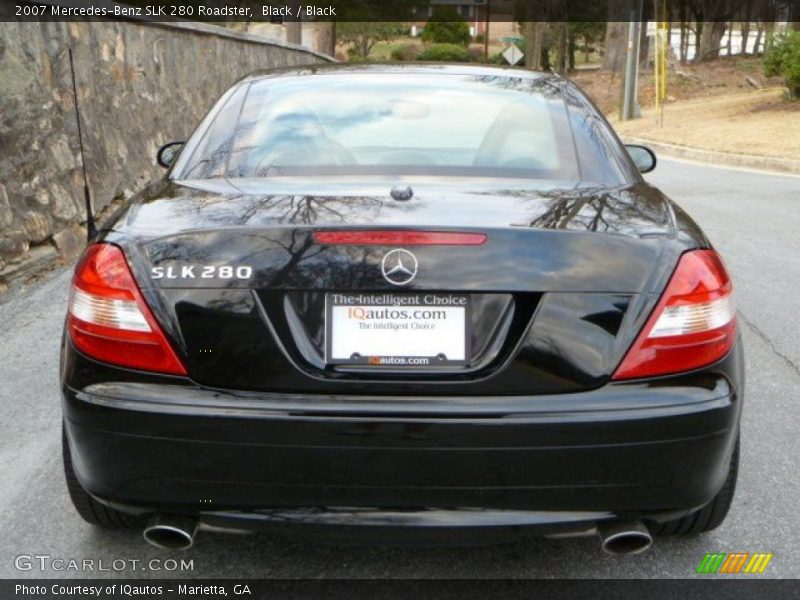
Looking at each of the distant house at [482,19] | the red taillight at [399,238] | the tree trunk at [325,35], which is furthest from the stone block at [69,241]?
the distant house at [482,19]

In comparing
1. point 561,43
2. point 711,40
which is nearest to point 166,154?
point 711,40

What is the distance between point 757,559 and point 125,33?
811 cm

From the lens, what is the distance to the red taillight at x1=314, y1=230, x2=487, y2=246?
2.35 meters

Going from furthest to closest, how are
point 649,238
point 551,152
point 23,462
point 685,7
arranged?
point 685,7, point 23,462, point 551,152, point 649,238

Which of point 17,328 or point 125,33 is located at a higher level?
point 125,33

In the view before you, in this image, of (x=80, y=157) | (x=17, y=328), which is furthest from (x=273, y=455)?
(x=80, y=157)

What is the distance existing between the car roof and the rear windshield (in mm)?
70

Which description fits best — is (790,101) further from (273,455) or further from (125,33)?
(273,455)

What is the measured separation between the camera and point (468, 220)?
2.44m

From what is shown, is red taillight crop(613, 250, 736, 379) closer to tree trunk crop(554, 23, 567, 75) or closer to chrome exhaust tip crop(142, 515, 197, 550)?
chrome exhaust tip crop(142, 515, 197, 550)

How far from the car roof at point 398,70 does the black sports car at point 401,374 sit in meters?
1.36

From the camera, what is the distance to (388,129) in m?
3.34

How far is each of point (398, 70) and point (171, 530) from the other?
2071 millimetres

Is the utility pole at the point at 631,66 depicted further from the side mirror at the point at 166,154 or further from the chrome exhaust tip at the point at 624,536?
the chrome exhaust tip at the point at 624,536
